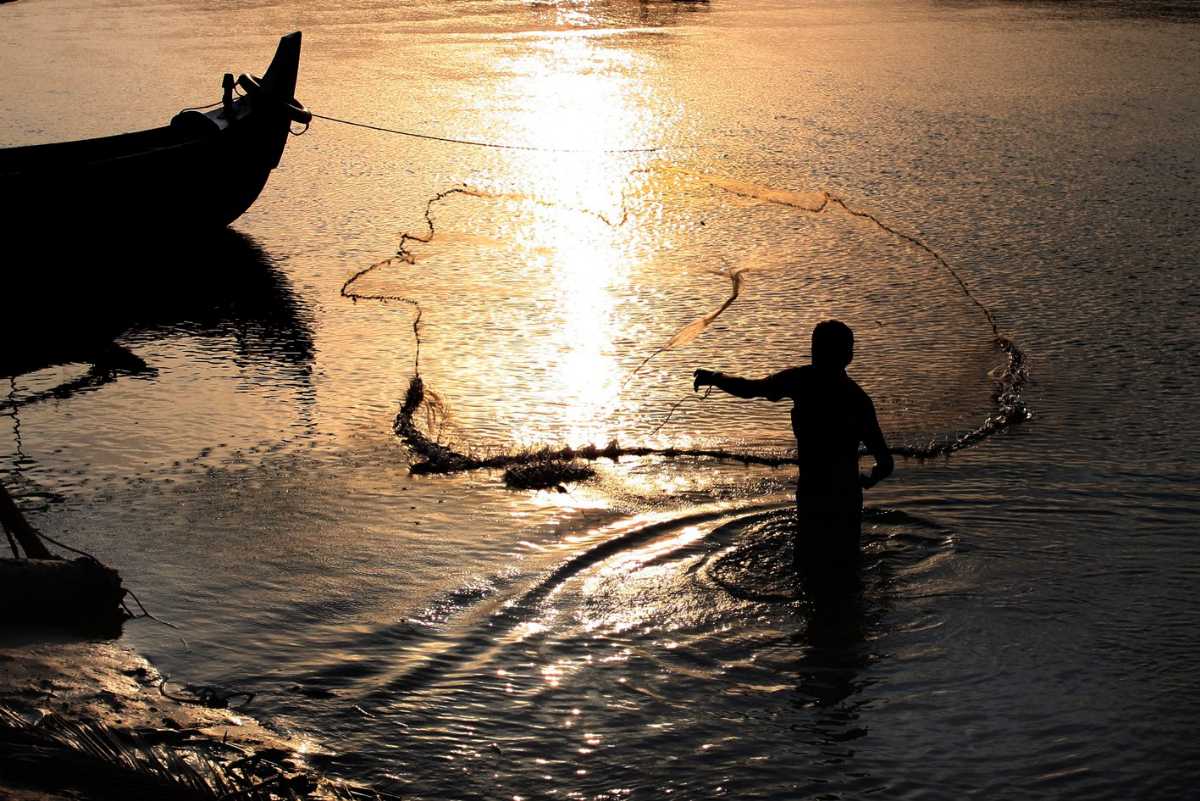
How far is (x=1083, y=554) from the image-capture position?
5113mm

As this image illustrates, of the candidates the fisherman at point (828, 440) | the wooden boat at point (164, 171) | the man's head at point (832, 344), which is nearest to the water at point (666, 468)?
the fisherman at point (828, 440)

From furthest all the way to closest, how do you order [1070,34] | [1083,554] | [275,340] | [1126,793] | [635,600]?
[1070,34], [275,340], [1083,554], [635,600], [1126,793]

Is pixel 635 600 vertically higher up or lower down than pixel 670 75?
lower down

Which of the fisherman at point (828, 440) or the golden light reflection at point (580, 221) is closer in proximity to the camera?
the fisherman at point (828, 440)

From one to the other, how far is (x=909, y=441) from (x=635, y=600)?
6.76ft

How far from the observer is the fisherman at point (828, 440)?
4.63 metres

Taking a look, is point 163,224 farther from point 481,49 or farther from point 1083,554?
point 481,49

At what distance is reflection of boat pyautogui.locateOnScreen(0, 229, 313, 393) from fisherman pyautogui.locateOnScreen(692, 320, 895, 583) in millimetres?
3720

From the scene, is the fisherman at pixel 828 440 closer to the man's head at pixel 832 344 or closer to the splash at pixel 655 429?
the man's head at pixel 832 344

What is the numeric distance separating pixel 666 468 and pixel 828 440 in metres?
1.42

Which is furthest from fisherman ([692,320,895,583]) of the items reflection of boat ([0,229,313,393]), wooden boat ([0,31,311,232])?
wooden boat ([0,31,311,232])

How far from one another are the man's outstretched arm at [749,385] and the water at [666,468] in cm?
69

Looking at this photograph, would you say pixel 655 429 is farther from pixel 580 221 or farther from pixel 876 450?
pixel 580 221

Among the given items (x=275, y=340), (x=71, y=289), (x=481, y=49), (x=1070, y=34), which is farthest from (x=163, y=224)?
(x=1070, y=34)
